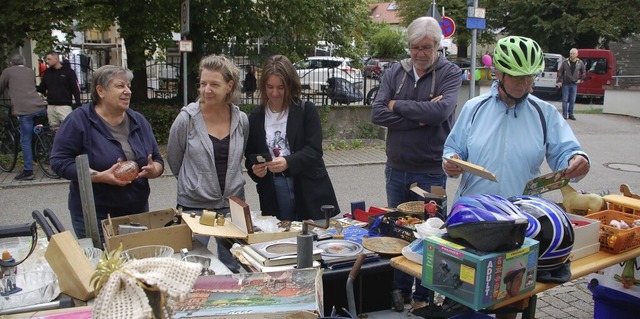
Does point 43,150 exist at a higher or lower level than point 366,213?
lower

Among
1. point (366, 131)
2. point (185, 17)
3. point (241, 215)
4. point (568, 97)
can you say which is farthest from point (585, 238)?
point (568, 97)

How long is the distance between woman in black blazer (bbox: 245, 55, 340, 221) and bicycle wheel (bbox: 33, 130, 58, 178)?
20.4 ft

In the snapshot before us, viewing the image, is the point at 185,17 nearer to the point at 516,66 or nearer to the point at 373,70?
the point at 516,66

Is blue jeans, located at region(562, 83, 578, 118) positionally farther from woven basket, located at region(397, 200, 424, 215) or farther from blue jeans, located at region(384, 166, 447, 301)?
woven basket, located at region(397, 200, 424, 215)

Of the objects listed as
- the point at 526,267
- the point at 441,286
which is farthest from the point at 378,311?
the point at 526,267

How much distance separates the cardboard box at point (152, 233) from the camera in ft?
8.42

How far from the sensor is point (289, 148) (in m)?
3.50

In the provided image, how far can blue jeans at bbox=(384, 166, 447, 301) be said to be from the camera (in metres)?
3.52

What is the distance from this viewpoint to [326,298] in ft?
8.94

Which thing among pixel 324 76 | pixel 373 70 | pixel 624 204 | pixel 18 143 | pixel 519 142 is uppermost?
pixel 373 70

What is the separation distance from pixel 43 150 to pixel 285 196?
651 cm

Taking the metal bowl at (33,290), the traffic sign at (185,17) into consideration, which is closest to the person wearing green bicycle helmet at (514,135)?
the metal bowl at (33,290)

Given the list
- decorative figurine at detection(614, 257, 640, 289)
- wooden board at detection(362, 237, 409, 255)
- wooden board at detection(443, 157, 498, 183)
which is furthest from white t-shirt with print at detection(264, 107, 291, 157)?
decorative figurine at detection(614, 257, 640, 289)

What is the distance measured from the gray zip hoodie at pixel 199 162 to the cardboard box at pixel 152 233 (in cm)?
28
